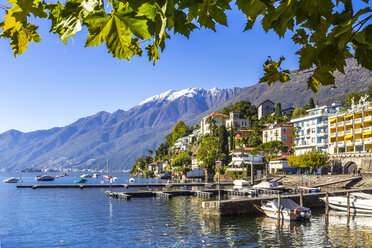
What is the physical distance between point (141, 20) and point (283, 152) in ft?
324

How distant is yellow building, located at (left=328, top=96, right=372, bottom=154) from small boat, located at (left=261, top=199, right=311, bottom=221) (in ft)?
128

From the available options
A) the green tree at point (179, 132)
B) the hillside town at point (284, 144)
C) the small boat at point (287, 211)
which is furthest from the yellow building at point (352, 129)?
the green tree at point (179, 132)

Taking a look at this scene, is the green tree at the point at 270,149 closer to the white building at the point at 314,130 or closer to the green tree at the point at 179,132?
the white building at the point at 314,130

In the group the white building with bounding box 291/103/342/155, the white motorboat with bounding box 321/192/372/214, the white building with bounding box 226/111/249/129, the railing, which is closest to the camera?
the white motorboat with bounding box 321/192/372/214

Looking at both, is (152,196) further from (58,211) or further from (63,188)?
(63,188)

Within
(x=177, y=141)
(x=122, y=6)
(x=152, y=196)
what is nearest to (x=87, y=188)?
(x=152, y=196)

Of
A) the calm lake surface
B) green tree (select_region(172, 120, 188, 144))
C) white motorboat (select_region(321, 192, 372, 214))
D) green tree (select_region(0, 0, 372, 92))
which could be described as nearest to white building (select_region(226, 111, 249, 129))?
green tree (select_region(172, 120, 188, 144))

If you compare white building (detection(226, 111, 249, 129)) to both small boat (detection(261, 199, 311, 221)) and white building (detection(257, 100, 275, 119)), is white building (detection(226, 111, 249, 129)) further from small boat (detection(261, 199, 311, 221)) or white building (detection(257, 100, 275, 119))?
small boat (detection(261, 199, 311, 221))

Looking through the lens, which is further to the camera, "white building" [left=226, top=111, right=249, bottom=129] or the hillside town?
"white building" [left=226, top=111, right=249, bottom=129]

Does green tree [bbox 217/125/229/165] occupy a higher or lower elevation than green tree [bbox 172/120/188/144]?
lower

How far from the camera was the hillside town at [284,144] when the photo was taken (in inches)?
2837

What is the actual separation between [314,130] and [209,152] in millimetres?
33799

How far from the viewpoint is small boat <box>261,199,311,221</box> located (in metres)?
35.7

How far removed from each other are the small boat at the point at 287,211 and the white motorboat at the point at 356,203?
21.1 ft
